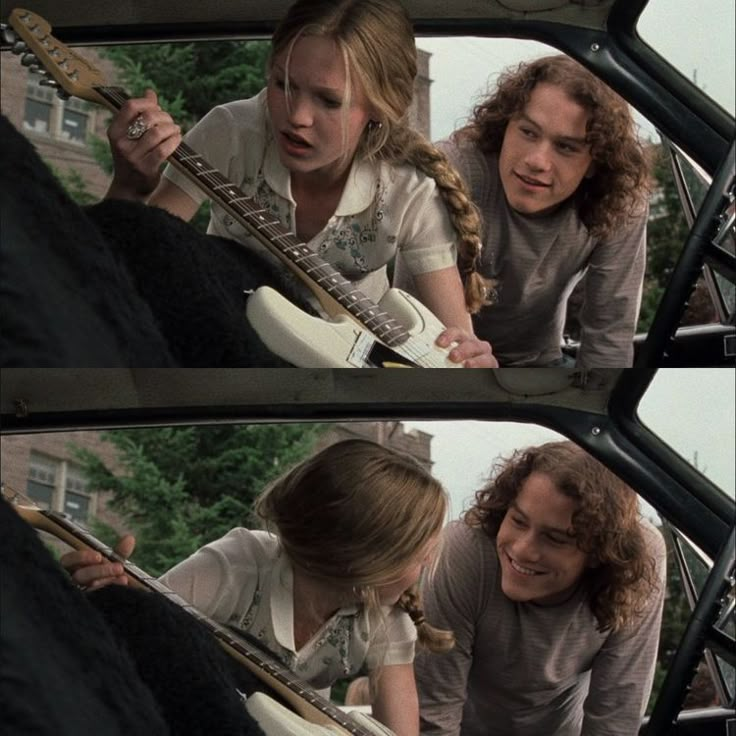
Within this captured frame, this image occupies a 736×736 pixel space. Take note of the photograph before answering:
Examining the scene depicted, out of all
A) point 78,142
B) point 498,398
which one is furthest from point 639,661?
point 78,142

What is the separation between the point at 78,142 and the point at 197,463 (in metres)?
0.72

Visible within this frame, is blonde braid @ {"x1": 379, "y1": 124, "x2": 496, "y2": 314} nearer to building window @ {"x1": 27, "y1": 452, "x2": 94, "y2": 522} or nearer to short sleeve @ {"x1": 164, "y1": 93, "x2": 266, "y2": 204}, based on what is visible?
short sleeve @ {"x1": 164, "y1": 93, "x2": 266, "y2": 204}

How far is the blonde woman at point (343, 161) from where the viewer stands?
108 cm

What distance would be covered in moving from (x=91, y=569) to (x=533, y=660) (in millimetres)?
244

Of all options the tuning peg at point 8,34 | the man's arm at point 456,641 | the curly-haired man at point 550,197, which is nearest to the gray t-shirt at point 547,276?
the curly-haired man at point 550,197

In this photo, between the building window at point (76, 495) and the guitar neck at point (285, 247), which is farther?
the building window at point (76, 495)

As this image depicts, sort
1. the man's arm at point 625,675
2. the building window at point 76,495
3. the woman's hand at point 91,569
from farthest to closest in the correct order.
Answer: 1. the building window at point 76,495
2. the man's arm at point 625,675
3. the woman's hand at point 91,569

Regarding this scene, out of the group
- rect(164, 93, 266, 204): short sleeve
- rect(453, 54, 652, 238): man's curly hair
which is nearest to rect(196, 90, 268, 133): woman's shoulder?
rect(164, 93, 266, 204): short sleeve

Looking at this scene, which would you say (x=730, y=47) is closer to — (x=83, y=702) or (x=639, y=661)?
(x=639, y=661)

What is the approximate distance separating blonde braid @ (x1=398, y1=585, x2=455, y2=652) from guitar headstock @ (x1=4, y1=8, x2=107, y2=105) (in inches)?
11.3

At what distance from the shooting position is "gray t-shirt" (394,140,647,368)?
113 centimetres

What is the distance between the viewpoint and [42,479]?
4.26 ft

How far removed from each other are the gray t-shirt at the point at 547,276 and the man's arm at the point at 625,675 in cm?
11

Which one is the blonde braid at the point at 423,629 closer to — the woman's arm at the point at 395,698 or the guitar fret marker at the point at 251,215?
the woman's arm at the point at 395,698
